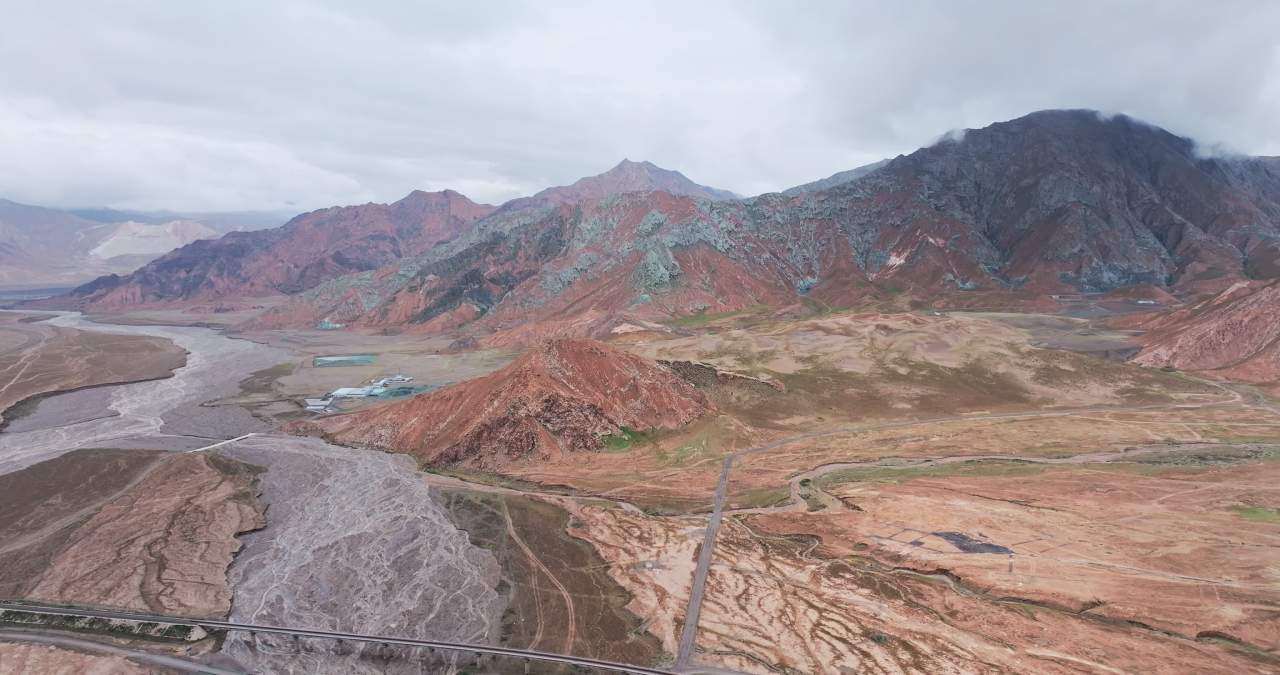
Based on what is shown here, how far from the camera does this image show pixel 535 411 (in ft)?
238

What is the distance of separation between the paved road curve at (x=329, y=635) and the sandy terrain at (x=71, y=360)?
82929mm

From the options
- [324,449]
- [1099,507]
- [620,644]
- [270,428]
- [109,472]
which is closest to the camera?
[620,644]

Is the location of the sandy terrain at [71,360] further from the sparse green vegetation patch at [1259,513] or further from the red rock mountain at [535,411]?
the sparse green vegetation patch at [1259,513]

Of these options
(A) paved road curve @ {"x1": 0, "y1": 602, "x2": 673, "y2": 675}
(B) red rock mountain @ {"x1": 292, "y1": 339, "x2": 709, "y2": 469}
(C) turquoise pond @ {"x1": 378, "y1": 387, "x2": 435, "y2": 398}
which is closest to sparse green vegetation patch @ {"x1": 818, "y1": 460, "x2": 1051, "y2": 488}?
(B) red rock mountain @ {"x1": 292, "y1": 339, "x2": 709, "y2": 469}

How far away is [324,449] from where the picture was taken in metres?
76.5

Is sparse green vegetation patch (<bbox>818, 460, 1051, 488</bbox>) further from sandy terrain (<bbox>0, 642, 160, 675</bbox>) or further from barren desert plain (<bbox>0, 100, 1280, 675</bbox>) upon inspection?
sandy terrain (<bbox>0, 642, 160, 675</bbox>)

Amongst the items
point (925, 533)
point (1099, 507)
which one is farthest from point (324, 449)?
point (1099, 507)

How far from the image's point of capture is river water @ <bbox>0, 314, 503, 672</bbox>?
1563 inches

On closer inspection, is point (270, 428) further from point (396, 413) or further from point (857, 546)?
point (857, 546)

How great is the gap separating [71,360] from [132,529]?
4695 inches

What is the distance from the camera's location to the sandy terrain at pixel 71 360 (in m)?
113

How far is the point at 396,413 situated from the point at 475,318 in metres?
122

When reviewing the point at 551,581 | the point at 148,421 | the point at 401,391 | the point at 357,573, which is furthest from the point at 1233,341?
the point at 148,421

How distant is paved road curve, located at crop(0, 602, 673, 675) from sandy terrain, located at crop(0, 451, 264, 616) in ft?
3.67
